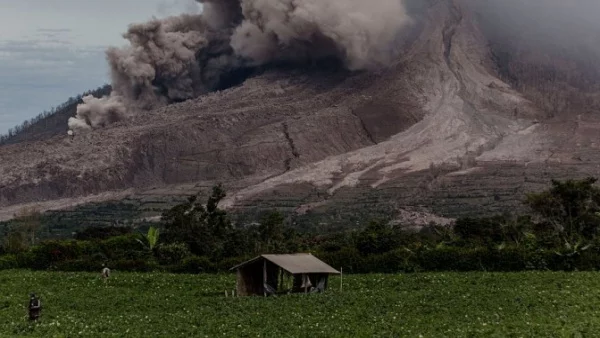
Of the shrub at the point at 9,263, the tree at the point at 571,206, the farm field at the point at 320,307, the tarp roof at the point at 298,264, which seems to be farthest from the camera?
the tree at the point at 571,206

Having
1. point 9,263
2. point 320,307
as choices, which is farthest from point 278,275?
point 9,263

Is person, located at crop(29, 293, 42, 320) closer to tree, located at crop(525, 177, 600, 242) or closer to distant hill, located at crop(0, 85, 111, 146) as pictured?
tree, located at crop(525, 177, 600, 242)

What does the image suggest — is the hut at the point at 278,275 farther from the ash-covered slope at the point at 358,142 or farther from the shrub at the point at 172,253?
the ash-covered slope at the point at 358,142

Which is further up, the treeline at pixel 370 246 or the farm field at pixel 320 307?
the treeline at pixel 370 246

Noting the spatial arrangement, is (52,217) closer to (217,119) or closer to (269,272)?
(217,119)

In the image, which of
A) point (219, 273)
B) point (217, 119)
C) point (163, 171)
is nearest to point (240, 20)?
point (217, 119)

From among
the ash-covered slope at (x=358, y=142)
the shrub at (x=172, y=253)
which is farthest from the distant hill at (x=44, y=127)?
the shrub at (x=172, y=253)
